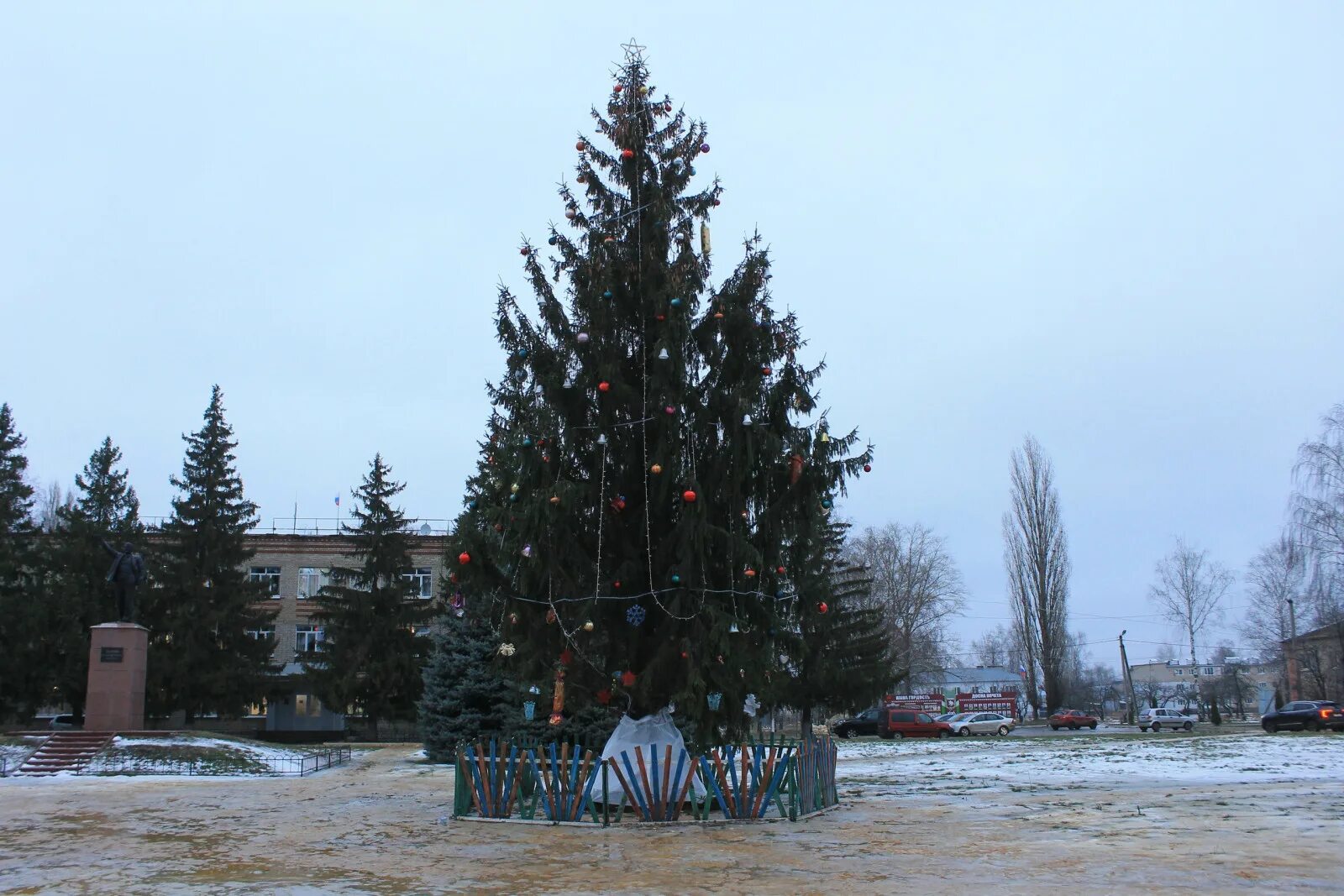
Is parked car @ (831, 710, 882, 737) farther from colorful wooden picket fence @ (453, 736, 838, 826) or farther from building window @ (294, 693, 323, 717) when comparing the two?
colorful wooden picket fence @ (453, 736, 838, 826)

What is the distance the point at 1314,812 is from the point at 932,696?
48263 millimetres

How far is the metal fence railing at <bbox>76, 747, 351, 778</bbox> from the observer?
26.3 m

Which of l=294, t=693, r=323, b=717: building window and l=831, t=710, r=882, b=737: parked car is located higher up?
l=294, t=693, r=323, b=717: building window

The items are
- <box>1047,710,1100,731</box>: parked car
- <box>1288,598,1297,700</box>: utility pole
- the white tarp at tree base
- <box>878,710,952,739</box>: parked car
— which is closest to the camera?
the white tarp at tree base

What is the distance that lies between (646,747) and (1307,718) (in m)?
33.6

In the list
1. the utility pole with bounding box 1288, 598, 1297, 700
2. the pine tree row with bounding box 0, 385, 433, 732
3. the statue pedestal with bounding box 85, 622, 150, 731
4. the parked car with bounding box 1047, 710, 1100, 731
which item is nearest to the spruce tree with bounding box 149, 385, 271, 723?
the pine tree row with bounding box 0, 385, 433, 732

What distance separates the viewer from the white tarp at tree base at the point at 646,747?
1436 centimetres

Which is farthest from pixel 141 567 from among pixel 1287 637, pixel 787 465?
pixel 1287 637

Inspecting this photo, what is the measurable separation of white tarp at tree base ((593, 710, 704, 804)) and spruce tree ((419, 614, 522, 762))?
48.1 ft

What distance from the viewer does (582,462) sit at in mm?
15602

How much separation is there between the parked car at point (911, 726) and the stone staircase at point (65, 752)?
1206 inches

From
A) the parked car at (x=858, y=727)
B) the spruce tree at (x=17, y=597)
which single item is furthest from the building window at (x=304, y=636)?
the parked car at (x=858, y=727)

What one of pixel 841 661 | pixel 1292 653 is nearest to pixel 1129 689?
pixel 1292 653

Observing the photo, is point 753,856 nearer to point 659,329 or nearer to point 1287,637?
point 659,329
